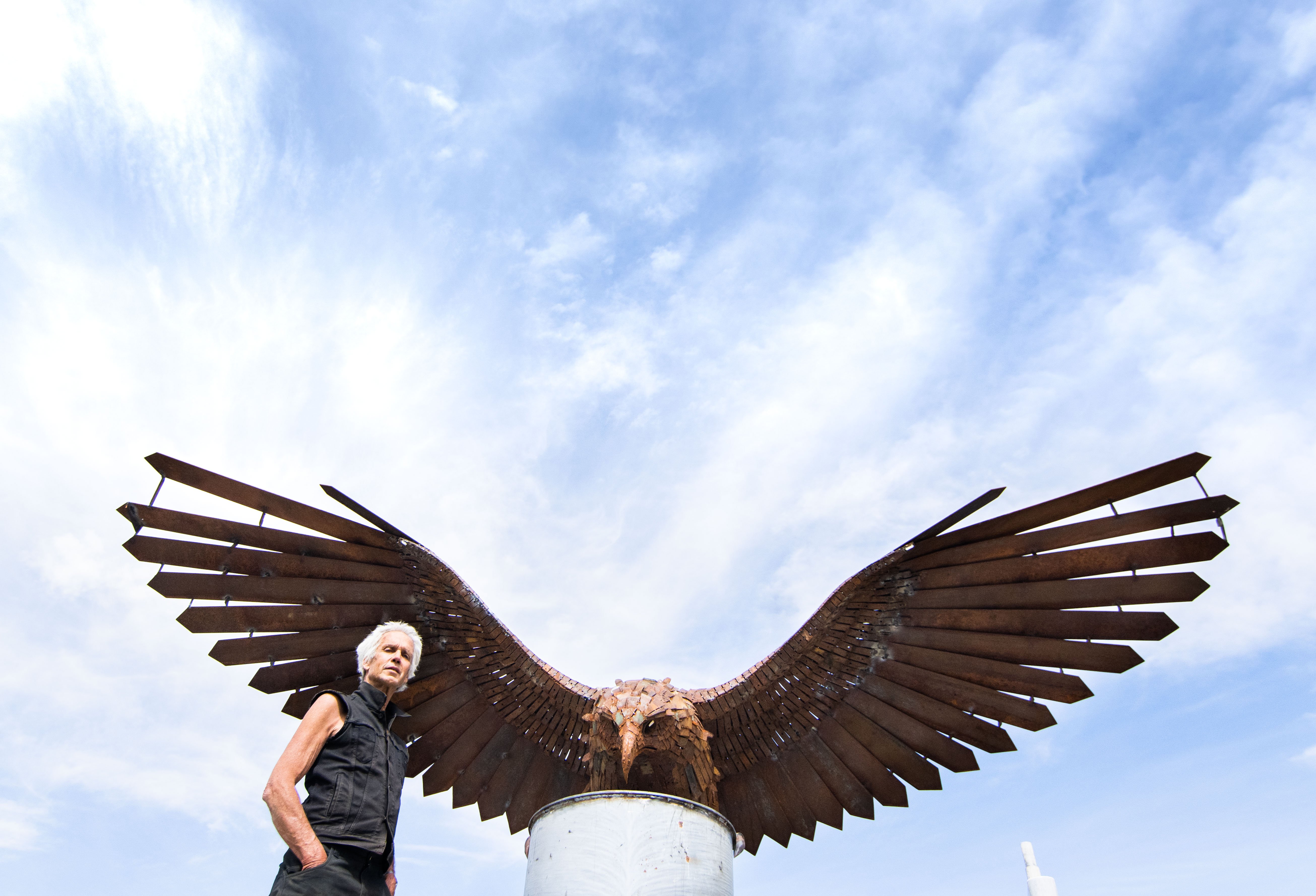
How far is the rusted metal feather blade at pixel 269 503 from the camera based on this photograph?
4641mm

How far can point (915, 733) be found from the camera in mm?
6141

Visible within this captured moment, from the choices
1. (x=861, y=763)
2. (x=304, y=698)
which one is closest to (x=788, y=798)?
(x=861, y=763)

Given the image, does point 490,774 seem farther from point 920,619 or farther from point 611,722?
point 920,619

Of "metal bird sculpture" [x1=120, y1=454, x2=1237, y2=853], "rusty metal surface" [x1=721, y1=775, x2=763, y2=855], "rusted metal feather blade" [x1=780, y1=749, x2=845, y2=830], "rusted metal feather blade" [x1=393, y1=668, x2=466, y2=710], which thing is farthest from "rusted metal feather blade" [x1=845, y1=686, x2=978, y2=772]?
"rusted metal feather blade" [x1=393, y1=668, x2=466, y2=710]

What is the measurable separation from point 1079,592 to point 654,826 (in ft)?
10.6

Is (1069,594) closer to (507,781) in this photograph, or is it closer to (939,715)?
(939,715)

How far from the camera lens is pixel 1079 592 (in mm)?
5176

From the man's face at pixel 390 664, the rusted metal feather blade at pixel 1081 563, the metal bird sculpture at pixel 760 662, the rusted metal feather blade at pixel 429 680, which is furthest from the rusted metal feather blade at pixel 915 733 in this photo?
the man's face at pixel 390 664

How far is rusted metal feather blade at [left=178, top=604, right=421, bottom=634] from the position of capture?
5188 mm

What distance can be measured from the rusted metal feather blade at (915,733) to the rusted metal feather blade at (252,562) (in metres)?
3.76

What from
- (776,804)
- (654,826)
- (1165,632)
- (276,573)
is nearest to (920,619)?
(1165,632)

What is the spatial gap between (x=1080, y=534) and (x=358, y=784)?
177 inches

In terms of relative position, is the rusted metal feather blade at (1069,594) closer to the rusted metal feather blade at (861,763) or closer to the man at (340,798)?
the rusted metal feather blade at (861,763)

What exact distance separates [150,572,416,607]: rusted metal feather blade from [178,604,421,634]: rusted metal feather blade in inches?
2.8
